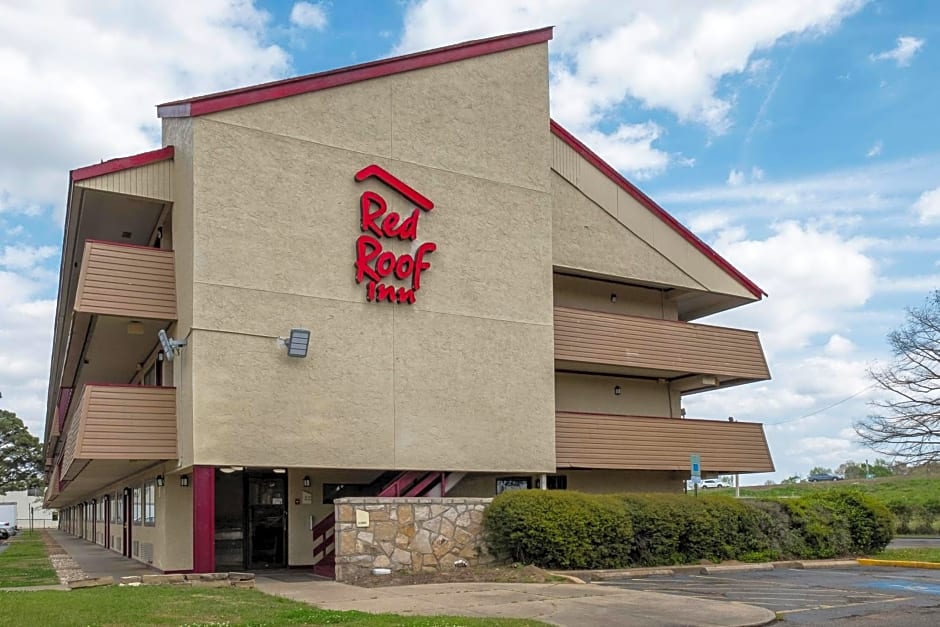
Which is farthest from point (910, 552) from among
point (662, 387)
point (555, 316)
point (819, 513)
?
point (555, 316)

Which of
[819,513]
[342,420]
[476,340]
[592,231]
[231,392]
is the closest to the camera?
[231,392]

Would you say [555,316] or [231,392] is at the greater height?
[555,316]

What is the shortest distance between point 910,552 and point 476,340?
12.7m

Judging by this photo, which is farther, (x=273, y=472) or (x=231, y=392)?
(x=273, y=472)

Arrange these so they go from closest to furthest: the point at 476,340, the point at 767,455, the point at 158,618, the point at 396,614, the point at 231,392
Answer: the point at 158,618
the point at 396,614
the point at 231,392
the point at 476,340
the point at 767,455

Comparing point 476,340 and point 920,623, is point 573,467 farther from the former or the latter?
point 920,623

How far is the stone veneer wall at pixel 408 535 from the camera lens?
61.0 ft

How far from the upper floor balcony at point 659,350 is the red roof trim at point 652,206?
69.7 inches

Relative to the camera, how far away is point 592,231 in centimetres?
2698

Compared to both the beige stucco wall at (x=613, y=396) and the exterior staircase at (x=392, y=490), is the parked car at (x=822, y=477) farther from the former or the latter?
the exterior staircase at (x=392, y=490)

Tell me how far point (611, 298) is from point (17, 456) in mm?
75126

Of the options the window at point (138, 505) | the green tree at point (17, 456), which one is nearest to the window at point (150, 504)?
the window at point (138, 505)

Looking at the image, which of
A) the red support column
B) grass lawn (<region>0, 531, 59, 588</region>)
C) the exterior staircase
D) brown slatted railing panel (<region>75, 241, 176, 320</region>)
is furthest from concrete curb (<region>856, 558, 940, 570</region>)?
grass lawn (<region>0, 531, 59, 588</region>)

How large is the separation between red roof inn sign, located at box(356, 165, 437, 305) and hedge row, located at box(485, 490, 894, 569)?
5.16m
